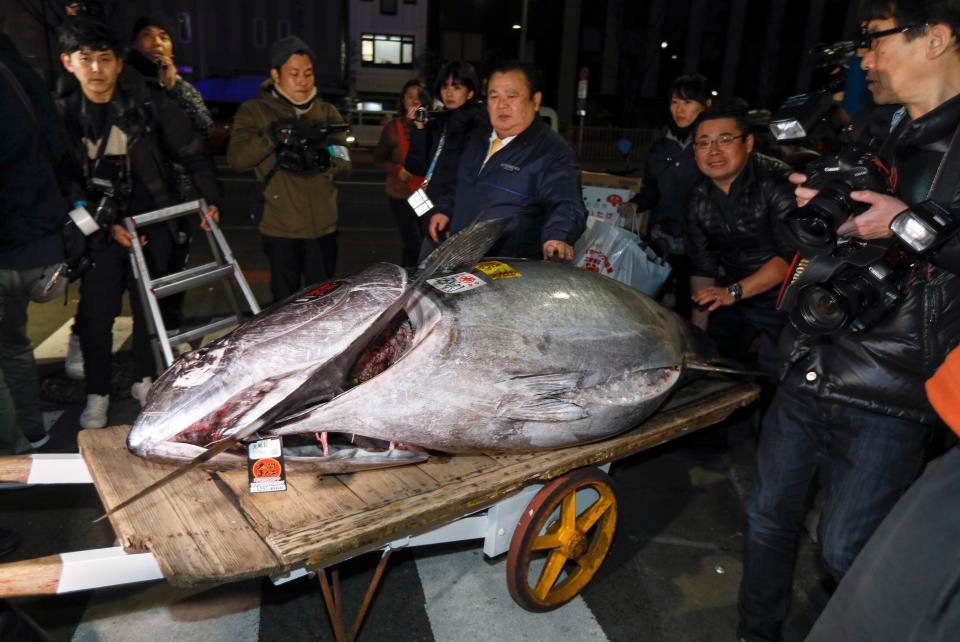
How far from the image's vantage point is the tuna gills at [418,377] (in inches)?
85.7

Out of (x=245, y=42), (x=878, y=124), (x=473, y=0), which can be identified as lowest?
(x=878, y=124)

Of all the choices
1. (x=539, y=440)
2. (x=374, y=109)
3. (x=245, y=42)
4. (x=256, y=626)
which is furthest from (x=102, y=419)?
(x=245, y=42)

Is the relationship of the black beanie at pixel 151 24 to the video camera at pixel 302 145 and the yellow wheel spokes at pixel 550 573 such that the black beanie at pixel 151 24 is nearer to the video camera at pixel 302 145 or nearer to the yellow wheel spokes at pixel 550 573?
the video camera at pixel 302 145

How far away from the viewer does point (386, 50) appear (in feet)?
115

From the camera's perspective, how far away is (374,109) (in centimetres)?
2488

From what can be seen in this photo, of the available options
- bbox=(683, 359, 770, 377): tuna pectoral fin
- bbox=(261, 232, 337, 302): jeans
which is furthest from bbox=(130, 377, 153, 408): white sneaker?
bbox=(683, 359, 770, 377): tuna pectoral fin

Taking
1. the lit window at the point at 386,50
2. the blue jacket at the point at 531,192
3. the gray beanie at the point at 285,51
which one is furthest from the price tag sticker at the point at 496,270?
the lit window at the point at 386,50

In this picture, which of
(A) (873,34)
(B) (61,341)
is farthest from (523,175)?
(B) (61,341)

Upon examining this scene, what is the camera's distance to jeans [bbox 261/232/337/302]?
184 inches

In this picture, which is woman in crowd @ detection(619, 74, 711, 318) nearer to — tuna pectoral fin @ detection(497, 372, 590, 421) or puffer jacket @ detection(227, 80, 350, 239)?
puffer jacket @ detection(227, 80, 350, 239)

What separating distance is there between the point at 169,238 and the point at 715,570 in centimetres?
367

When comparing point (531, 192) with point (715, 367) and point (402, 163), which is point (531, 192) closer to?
point (715, 367)

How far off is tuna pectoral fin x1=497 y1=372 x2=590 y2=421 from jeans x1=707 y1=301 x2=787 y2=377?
1750 mm

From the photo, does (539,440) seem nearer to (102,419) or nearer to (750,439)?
(750,439)
